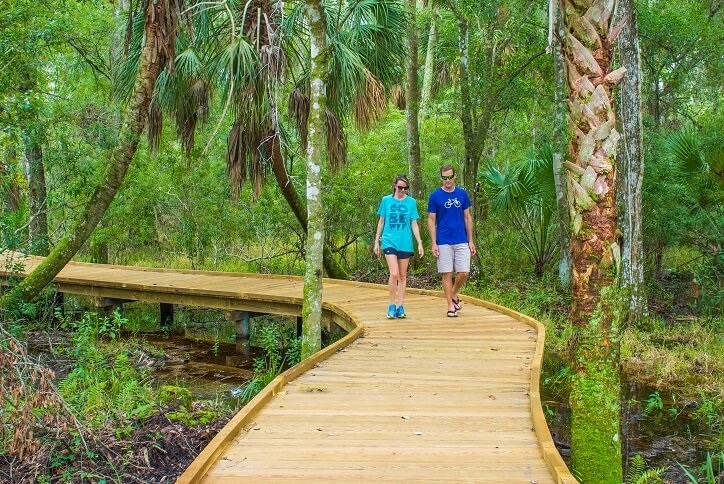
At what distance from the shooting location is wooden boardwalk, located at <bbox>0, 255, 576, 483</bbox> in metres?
3.85

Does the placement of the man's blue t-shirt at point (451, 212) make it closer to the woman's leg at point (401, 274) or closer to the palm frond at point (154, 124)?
the woman's leg at point (401, 274)

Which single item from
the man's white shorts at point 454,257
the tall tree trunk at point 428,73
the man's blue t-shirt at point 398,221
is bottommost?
the man's white shorts at point 454,257

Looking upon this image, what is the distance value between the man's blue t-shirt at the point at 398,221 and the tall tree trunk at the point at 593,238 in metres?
4.06

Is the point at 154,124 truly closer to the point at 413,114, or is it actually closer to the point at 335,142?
the point at 335,142

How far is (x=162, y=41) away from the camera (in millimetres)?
10422

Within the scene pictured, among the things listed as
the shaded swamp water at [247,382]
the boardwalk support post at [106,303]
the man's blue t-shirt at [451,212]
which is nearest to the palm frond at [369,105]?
the man's blue t-shirt at [451,212]

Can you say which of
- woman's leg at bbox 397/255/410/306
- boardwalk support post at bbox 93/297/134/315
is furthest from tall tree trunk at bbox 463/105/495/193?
boardwalk support post at bbox 93/297/134/315

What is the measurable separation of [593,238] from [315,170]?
3.52m

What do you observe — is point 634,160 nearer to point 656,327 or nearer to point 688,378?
point 656,327

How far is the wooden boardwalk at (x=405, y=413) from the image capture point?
3.85 metres

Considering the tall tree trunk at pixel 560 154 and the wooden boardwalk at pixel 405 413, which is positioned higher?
the tall tree trunk at pixel 560 154

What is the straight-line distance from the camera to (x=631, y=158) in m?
10.4

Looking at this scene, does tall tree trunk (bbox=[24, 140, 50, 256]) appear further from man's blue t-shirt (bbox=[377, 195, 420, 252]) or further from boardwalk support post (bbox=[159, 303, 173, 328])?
man's blue t-shirt (bbox=[377, 195, 420, 252])

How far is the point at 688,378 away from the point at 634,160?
3.53 meters
